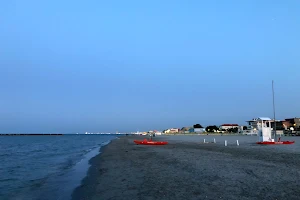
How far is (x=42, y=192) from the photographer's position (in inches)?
509

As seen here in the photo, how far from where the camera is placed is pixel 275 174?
14.7m

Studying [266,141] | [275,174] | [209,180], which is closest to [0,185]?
[209,180]

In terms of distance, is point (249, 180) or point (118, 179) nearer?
point (249, 180)

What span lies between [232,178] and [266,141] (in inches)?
1452

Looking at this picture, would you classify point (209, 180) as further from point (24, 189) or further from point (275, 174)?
point (24, 189)

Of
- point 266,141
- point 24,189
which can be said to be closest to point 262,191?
point 24,189

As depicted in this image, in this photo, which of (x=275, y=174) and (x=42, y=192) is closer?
(x=42, y=192)

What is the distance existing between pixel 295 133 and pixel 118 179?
12153 centimetres

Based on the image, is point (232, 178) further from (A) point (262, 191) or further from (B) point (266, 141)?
(B) point (266, 141)

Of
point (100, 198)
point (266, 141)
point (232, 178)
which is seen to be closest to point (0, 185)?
point (100, 198)

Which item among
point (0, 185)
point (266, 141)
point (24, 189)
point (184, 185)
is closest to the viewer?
point (184, 185)

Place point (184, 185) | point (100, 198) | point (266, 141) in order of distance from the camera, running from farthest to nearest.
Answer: point (266, 141), point (184, 185), point (100, 198)

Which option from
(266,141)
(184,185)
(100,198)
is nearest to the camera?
(100,198)

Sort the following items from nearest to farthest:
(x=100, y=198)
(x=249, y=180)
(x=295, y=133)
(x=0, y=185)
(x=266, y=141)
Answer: (x=100, y=198) → (x=249, y=180) → (x=0, y=185) → (x=266, y=141) → (x=295, y=133)
